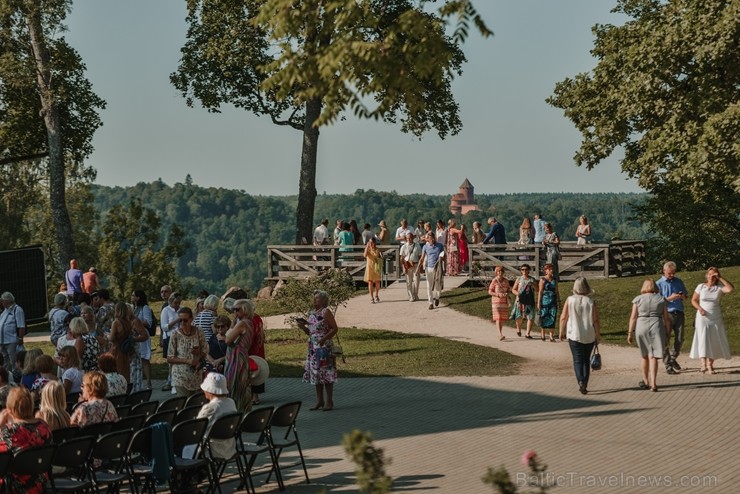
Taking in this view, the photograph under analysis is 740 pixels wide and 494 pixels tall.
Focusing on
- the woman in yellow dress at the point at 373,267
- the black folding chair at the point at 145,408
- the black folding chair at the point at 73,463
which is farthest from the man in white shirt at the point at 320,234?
the black folding chair at the point at 73,463

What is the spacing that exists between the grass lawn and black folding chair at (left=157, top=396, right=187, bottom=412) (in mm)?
13030

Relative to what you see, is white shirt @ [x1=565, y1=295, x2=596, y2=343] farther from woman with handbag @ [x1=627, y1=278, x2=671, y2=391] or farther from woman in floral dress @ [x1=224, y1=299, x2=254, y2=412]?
woman in floral dress @ [x1=224, y1=299, x2=254, y2=412]

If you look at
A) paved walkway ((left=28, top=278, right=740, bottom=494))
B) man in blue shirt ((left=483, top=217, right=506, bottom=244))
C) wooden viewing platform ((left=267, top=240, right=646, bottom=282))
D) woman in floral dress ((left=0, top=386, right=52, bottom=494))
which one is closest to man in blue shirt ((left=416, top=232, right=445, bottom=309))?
wooden viewing platform ((left=267, top=240, right=646, bottom=282))

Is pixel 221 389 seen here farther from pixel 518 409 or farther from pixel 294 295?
pixel 294 295

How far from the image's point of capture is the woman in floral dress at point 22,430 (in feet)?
36.2

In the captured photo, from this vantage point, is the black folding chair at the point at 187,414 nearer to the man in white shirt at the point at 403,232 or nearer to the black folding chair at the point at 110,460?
the black folding chair at the point at 110,460

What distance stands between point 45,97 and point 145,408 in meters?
24.8

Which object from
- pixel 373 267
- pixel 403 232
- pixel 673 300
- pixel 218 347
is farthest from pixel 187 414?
pixel 403 232

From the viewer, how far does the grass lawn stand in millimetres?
26953

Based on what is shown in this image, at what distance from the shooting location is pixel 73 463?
11141mm

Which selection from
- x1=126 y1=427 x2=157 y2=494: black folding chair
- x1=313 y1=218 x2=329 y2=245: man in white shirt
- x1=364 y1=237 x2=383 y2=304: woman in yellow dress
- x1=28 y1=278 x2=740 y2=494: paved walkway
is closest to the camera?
x1=126 y1=427 x2=157 y2=494: black folding chair

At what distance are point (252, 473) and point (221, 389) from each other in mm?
1503

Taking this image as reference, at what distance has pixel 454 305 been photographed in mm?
31203

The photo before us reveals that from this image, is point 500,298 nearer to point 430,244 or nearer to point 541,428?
point 430,244
